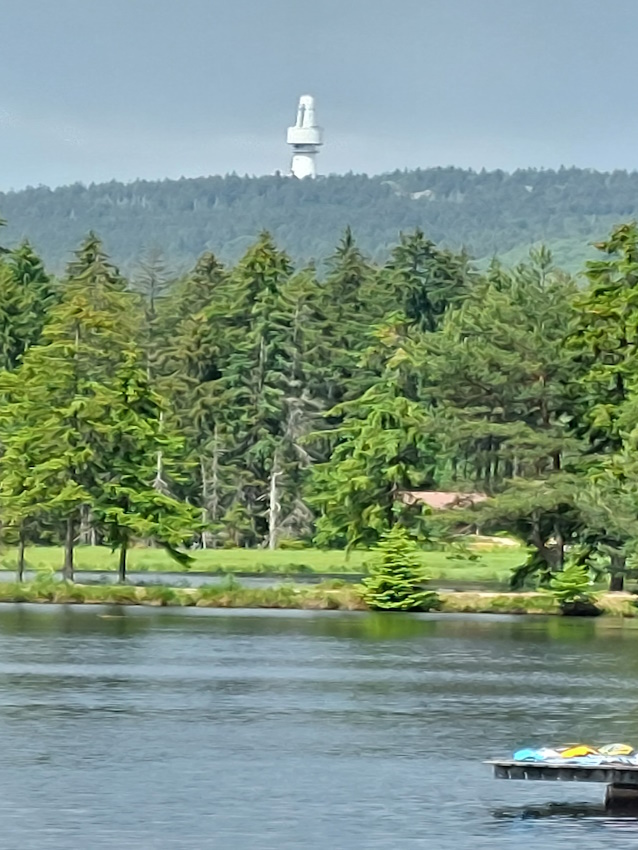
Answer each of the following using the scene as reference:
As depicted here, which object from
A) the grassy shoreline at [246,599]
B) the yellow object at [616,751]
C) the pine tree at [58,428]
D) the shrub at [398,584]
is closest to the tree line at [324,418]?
the pine tree at [58,428]

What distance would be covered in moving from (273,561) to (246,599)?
2438 centimetres

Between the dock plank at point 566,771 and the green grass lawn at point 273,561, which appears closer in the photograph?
the dock plank at point 566,771

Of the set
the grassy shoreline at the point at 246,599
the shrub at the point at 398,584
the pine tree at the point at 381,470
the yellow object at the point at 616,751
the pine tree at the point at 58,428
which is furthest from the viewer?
the pine tree at the point at 381,470

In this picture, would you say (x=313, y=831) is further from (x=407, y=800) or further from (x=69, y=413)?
(x=69, y=413)

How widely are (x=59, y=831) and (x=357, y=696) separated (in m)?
21.0

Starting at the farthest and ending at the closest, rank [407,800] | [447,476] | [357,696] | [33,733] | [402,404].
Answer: [447,476], [402,404], [357,696], [33,733], [407,800]

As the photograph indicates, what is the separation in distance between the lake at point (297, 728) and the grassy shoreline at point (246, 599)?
4349 mm

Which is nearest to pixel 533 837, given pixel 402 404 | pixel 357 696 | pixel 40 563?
pixel 357 696

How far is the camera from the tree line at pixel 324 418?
284 ft

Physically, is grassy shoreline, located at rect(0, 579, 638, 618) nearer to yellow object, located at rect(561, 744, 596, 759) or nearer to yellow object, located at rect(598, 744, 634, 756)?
yellow object, located at rect(598, 744, 634, 756)

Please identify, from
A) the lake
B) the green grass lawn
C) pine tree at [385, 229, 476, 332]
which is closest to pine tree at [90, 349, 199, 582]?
the green grass lawn

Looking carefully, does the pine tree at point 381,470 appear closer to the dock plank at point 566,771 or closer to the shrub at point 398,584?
the shrub at point 398,584

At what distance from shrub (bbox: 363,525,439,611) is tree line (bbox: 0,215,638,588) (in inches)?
151

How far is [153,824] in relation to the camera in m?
35.0
